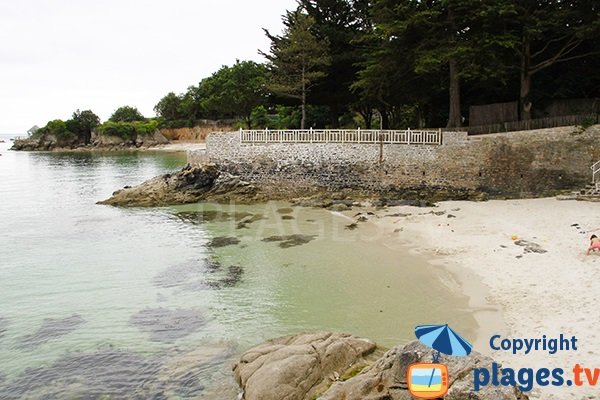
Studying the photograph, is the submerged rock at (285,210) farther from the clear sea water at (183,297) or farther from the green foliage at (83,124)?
the green foliage at (83,124)

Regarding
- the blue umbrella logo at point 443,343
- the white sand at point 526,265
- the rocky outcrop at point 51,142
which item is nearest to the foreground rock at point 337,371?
the blue umbrella logo at point 443,343

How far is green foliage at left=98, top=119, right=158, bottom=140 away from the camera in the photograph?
102875mm

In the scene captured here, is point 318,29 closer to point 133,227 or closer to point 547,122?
point 547,122

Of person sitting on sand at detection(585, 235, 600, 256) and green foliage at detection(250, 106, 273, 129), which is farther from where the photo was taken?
green foliage at detection(250, 106, 273, 129)

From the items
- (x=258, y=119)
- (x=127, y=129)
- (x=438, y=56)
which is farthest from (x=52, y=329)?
(x=127, y=129)

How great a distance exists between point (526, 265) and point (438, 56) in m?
16.7

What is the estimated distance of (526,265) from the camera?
14.3 metres

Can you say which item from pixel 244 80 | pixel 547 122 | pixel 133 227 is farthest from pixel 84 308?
pixel 244 80

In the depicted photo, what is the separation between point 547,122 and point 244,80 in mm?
56033

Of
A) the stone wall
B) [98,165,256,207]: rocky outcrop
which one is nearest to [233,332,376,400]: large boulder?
the stone wall

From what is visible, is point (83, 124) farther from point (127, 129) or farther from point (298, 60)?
point (298, 60)

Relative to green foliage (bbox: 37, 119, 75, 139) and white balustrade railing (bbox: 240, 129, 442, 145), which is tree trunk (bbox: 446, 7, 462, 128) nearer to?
white balustrade railing (bbox: 240, 129, 442, 145)

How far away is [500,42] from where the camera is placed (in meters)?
25.2

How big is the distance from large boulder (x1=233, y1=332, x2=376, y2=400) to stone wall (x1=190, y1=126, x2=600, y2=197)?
21.0 m
